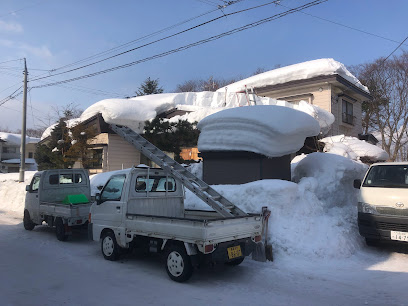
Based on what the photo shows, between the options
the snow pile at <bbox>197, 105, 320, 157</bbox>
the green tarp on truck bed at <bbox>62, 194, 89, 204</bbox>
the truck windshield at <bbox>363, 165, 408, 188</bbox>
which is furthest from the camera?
the snow pile at <bbox>197, 105, 320, 157</bbox>

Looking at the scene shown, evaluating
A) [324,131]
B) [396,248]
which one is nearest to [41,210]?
[396,248]

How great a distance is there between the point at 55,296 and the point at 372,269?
5524mm

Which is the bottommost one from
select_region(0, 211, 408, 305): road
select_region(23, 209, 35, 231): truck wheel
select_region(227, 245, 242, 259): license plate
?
select_region(0, 211, 408, 305): road

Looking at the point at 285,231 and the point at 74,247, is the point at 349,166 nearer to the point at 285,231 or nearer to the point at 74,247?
the point at 285,231

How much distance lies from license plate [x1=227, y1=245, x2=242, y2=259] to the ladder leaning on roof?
931 mm

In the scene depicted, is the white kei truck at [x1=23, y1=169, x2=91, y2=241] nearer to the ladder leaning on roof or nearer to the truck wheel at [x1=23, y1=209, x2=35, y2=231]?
the truck wheel at [x1=23, y1=209, x2=35, y2=231]

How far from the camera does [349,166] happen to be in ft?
35.6

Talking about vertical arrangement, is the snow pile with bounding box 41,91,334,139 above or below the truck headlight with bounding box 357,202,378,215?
above

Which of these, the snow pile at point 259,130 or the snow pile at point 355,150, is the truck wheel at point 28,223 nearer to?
the snow pile at point 259,130

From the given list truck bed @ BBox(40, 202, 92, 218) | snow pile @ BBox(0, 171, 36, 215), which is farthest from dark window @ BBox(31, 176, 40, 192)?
snow pile @ BBox(0, 171, 36, 215)

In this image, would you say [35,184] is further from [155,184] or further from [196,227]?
[196,227]

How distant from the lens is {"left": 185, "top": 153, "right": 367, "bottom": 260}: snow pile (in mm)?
6801

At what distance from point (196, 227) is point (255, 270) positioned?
1818 mm

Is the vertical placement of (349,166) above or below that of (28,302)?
above
